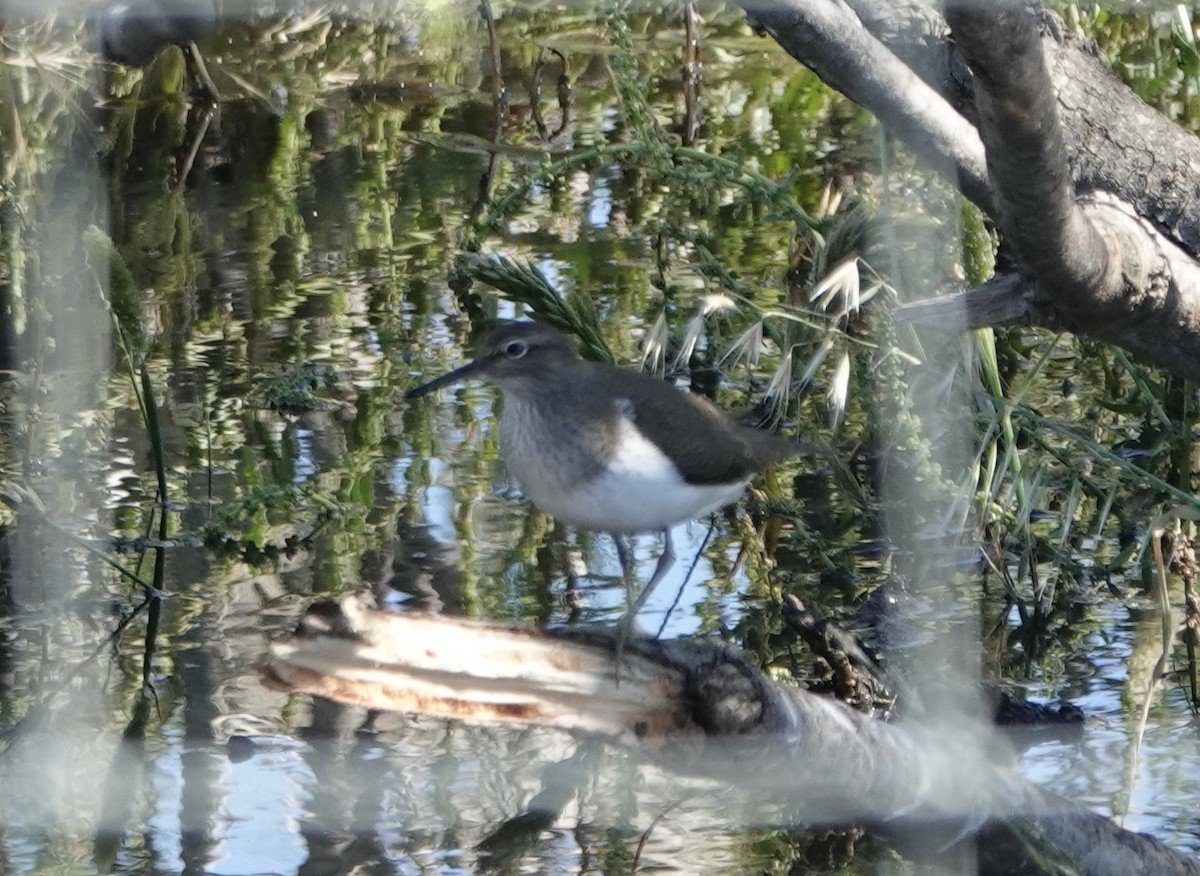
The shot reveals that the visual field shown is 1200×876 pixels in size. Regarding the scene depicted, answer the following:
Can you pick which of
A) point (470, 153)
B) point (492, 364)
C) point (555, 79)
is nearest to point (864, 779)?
point (492, 364)

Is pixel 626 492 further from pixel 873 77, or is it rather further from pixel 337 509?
pixel 337 509

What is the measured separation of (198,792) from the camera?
310 cm

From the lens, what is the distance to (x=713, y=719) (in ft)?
8.20

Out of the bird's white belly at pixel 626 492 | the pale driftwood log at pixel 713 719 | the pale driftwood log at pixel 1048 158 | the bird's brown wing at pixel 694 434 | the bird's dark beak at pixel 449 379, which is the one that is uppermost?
the pale driftwood log at pixel 1048 158

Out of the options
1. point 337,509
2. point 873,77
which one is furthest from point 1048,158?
Answer: point 337,509

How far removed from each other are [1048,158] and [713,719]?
93 cm

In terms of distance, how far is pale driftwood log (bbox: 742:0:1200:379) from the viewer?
2072mm

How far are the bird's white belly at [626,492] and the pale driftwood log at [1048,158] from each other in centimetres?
64

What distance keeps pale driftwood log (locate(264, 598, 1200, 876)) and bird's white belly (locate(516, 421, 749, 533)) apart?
0.39 meters

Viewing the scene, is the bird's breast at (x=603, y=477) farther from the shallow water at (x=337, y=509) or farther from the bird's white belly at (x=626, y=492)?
the shallow water at (x=337, y=509)

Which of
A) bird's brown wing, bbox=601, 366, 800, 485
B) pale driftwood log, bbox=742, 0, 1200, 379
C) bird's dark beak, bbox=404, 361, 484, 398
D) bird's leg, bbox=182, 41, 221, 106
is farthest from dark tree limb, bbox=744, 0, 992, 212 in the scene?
bird's leg, bbox=182, 41, 221, 106

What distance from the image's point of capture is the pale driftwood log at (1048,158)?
2072mm

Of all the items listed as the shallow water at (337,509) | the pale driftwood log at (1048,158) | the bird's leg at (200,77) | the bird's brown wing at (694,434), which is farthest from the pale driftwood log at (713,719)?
the bird's leg at (200,77)

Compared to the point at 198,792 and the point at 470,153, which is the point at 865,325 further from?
the point at 470,153
